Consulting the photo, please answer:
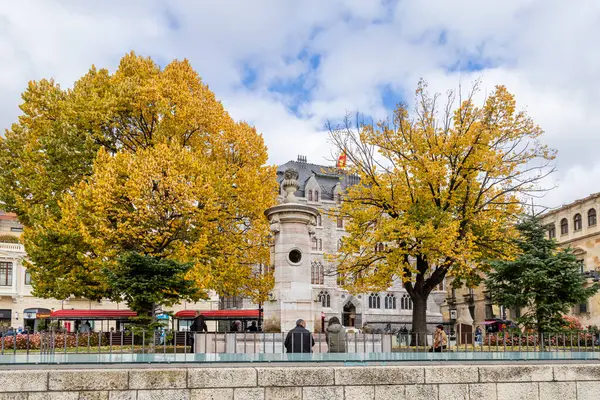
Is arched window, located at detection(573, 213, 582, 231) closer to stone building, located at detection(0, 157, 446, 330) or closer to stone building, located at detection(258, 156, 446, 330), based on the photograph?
stone building, located at detection(0, 157, 446, 330)

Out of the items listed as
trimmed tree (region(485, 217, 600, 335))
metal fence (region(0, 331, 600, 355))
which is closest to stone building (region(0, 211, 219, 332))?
trimmed tree (region(485, 217, 600, 335))

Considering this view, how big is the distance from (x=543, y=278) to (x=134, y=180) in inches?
765

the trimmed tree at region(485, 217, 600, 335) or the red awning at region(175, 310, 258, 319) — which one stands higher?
the trimmed tree at region(485, 217, 600, 335)

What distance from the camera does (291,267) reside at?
22.2m

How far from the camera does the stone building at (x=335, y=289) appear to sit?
219ft

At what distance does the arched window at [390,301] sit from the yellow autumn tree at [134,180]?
41275 mm

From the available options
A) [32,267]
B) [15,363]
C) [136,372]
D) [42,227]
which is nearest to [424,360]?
[136,372]

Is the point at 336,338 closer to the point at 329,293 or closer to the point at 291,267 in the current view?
the point at 291,267

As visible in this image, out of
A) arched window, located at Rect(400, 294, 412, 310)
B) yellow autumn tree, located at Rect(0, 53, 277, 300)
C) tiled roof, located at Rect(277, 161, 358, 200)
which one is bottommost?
arched window, located at Rect(400, 294, 412, 310)

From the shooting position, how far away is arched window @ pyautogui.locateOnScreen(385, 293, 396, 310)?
69938mm

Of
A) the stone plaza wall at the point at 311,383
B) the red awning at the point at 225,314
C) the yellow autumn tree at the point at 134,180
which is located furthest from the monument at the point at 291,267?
the red awning at the point at 225,314

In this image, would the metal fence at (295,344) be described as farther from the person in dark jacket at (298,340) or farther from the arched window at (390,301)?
the arched window at (390,301)

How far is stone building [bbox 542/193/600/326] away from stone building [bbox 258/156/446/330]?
20.1 metres

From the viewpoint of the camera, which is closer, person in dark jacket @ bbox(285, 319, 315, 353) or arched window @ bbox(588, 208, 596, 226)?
person in dark jacket @ bbox(285, 319, 315, 353)
